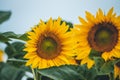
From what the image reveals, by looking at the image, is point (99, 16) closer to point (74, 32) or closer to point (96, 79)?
point (74, 32)

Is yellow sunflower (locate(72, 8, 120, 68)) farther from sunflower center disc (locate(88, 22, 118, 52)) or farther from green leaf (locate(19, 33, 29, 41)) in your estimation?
green leaf (locate(19, 33, 29, 41))

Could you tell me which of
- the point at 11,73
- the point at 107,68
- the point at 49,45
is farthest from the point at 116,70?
the point at 11,73

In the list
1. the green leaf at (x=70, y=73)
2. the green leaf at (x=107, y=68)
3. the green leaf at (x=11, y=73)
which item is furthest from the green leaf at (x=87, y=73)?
the green leaf at (x=11, y=73)

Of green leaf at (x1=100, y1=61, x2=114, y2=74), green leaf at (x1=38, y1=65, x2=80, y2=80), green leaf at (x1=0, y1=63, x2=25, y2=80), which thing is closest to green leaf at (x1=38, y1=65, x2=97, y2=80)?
green leaf at (x1=38, y1=65, x2=80, y2=80)

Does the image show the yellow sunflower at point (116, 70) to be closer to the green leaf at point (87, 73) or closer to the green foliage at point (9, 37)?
the green leaf at point (87, 73)

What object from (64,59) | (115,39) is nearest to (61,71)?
(64,59)
